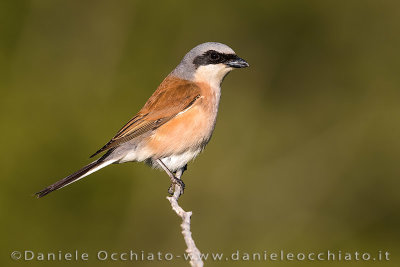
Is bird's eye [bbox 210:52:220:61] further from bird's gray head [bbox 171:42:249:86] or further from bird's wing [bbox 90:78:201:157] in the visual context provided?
bird's wing [bbox 90:78:201:157]

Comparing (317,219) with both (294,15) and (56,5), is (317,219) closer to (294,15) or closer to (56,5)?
(294,15)

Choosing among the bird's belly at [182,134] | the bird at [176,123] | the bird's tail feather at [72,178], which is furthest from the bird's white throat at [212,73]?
the bird's tail feather at [72,178]

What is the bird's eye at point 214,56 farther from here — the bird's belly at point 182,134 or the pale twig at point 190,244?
the pale twig at point 190,244

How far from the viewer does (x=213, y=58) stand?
400 centimetres

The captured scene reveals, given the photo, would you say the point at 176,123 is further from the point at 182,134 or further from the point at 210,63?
the point at 210,63

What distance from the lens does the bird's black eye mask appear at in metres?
3.97

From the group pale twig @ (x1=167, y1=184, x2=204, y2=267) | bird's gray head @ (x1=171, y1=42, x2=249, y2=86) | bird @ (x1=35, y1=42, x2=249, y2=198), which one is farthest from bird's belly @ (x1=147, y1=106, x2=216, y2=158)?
pale twig @ (x1=167, y1=184, x2=204, y2=267)

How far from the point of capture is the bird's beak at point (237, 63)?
3914 millimetres

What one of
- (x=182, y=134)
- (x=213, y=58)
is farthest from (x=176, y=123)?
(x=213, y=58)

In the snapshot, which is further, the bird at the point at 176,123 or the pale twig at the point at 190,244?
the bird at the point at 176,123

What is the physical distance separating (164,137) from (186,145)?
0.15 m

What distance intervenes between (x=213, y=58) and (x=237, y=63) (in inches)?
6.7

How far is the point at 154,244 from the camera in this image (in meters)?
4.05

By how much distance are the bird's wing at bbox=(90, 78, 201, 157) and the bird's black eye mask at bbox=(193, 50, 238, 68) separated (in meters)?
0.17
